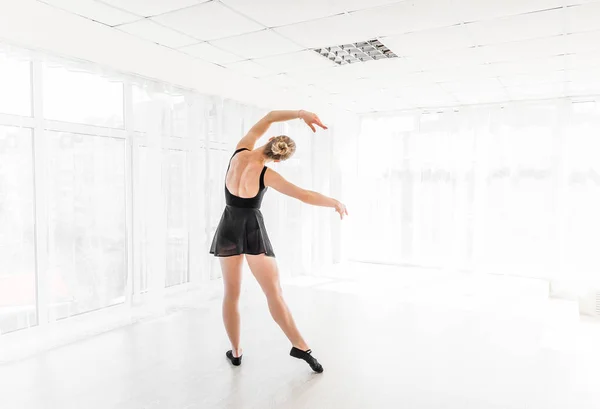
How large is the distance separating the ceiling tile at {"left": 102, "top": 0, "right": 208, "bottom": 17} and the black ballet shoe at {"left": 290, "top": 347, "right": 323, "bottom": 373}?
7.91 feet

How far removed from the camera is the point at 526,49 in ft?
13.0

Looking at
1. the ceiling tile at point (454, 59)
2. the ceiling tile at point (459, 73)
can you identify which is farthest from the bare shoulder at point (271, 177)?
the ceiling tile at point (459, 73)

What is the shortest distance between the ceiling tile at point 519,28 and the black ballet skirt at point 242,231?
2.12 meters

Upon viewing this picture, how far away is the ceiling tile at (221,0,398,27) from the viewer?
3.02m

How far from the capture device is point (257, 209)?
2947 millimetres

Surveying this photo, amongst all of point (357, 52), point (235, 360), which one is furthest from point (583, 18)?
point (235, 360)

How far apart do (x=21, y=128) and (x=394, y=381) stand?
10.4 ft

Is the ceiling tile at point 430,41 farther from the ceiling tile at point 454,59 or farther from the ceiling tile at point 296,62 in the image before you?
the ceiling tile at point 296,62

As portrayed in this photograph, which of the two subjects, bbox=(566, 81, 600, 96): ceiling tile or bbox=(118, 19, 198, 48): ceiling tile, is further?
bbox=(566, 81, 600, 96): ceiling tile

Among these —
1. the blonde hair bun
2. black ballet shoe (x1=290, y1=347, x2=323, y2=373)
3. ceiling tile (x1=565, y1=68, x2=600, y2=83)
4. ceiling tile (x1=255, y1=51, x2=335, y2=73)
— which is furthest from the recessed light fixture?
black ballet shoe (x1=290, y1=347, x2=323, y2=373)

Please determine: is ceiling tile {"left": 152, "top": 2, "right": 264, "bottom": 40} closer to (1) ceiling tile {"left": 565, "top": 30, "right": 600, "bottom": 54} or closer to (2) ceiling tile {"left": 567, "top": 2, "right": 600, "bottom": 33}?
(2) ceiling tile {"left": 567, "top": 2, "right": 600, "bottom": 33}

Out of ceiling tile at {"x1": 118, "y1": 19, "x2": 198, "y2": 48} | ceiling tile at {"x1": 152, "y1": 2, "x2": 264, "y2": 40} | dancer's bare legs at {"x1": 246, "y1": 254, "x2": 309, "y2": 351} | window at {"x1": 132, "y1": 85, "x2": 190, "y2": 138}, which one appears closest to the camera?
dancer's bare legs at {"x1": 246, "y1": 254, "x2": 309, "y2": 351}

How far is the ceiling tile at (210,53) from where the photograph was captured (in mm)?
4070

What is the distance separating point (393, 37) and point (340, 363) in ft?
8.46
